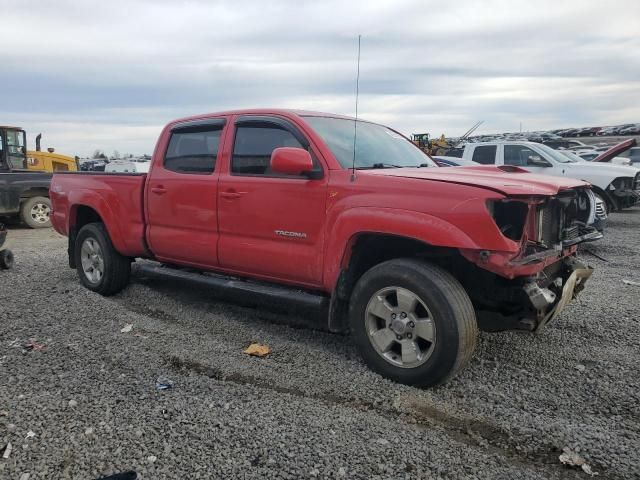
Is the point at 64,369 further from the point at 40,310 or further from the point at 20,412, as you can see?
the point at 40,310

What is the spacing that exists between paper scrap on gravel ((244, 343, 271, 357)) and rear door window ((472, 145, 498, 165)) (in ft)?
30.6

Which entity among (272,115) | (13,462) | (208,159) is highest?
(272,115)

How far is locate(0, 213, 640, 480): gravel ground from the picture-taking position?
2721 millimetres

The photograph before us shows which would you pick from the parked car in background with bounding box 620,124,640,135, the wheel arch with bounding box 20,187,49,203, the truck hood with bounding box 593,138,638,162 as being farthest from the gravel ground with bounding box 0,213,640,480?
the parked car in background with bounding box 620,124,640,135

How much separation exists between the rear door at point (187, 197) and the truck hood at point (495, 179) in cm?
160

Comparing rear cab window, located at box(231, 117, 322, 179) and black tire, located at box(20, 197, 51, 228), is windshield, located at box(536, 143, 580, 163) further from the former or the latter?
black tire, located at box(20, 197, 51, 228)

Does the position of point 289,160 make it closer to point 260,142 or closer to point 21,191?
point 260,142

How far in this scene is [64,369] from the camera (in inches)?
151

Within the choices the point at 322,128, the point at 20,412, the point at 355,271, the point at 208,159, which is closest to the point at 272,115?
the point at 322,128

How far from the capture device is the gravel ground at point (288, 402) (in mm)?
2721

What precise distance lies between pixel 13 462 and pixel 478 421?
2.50 meters

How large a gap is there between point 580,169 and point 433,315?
30.0 feet

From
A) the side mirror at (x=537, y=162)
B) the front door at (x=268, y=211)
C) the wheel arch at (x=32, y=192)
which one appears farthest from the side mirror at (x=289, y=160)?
the wheel arch at (x=32, y=192)

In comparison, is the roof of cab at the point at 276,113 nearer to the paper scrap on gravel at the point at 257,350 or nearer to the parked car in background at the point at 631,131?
the paper scrap on gravel at the point at 257,350
